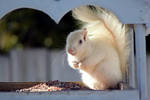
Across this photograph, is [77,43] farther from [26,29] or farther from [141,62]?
[26,29]

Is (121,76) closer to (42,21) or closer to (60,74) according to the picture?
(60,74)

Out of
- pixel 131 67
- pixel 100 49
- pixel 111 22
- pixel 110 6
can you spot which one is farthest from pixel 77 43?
pixel 110 6

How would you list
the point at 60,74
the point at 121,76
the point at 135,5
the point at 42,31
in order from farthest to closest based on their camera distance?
1. the point at 42,31
2. the point at 60,74
3. the point at 121,76
4. the point at 135,5

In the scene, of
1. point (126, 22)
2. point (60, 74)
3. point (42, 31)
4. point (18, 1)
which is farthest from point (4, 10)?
point (42, 31)

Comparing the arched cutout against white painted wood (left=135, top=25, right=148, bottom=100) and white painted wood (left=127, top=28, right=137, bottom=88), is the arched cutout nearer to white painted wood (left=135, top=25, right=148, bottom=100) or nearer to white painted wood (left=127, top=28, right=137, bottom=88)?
white painted wood (left=127, top=28, right=137, bottom=88)

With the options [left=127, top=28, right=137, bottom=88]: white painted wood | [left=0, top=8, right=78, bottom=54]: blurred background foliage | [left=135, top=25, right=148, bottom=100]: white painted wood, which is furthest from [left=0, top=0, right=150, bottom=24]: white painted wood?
[left=0, top=8, right=78, bottom=54]: blurred background foliage

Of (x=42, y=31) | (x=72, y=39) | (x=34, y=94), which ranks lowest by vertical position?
(x=34, y=94)

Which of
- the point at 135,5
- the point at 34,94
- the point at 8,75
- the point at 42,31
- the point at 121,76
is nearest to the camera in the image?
the point at 34,94
